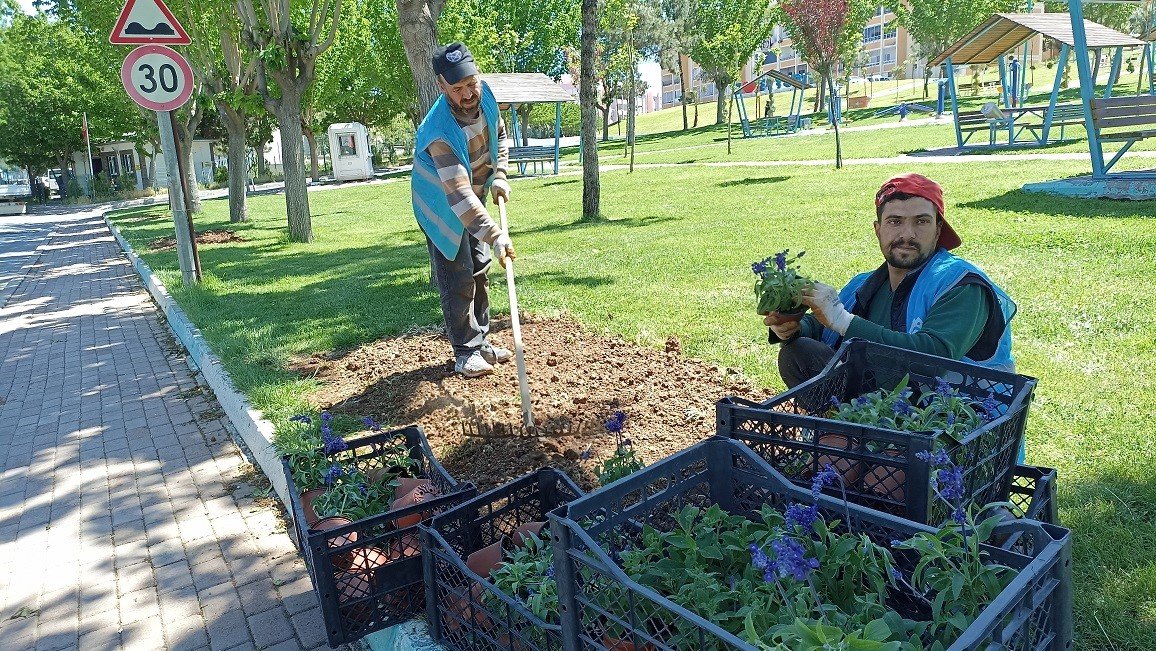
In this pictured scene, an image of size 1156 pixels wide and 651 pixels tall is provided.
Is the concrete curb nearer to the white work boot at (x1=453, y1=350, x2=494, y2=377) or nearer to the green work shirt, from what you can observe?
the white work boot at (x1=453, y1=350, x2=494, y2=377)

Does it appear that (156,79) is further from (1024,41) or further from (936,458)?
(1024,41)

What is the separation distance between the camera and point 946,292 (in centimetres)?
276

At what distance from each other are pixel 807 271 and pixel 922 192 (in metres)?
5.09

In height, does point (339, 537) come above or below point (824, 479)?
below

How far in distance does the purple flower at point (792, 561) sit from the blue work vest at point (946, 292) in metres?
1.42

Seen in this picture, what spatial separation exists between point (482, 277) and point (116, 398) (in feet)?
10.5

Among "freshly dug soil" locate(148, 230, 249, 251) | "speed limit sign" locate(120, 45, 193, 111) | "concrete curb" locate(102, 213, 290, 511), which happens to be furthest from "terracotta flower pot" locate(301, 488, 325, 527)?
"freshly dug soil" locate(148, 230, 249, 251)

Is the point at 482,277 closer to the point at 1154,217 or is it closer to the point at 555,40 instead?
the point at 1154,217

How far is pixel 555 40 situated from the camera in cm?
4881

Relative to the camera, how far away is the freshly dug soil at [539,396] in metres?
4.20

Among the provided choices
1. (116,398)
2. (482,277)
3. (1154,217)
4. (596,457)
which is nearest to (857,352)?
(596,457)

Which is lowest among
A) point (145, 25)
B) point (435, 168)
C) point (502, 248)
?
point (502, 248)

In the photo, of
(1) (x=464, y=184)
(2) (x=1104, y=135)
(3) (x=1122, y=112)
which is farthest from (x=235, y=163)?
(3) (x=1122, y=112)

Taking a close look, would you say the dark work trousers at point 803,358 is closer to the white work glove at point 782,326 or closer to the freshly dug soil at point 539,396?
the white work glove at point 782,326
